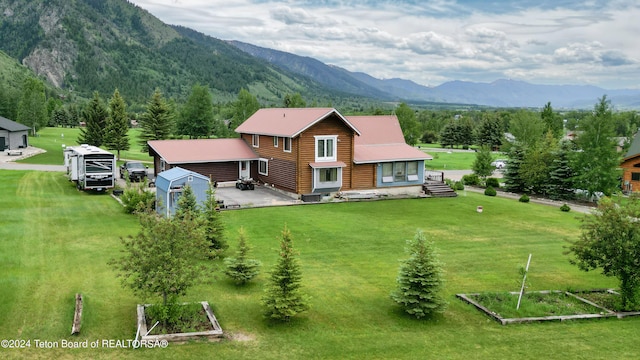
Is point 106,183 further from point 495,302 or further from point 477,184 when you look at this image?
point 477,184

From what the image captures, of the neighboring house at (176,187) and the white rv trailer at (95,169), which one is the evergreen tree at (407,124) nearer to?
the white rv trailer at (95,169)

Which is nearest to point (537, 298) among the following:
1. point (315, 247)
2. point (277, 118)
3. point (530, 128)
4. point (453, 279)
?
point (453, 279)

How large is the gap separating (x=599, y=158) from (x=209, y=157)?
29700 mm

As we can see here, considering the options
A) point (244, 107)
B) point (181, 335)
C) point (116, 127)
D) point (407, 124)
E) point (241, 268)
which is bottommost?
point (181, 335)

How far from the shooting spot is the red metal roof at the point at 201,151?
1451 inches

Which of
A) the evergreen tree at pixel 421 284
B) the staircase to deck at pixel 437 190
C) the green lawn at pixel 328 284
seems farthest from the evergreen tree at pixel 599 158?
the evergreen tree at pixel 421 284

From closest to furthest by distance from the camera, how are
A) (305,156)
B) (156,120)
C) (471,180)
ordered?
(305,156)
(471,180)
(156,120)

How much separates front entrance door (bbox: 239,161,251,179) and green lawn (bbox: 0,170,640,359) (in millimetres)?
9321

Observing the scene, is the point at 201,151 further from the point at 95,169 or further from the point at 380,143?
the point at 380,143

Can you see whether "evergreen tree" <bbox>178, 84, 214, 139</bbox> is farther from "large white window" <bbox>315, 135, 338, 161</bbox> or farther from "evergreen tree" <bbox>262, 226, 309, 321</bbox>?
"evergreen tree" <bbox>262, 226, 309, 321</bbox>

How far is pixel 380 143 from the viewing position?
41.8m

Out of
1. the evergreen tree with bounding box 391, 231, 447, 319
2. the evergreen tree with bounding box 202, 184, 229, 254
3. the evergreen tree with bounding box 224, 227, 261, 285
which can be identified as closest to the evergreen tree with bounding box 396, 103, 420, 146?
the evergreen tree with bounding box 202, 184, 229, 254

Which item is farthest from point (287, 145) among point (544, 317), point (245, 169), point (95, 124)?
point (95, 124)

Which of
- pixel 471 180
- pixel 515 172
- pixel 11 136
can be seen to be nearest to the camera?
pixel 515 172
